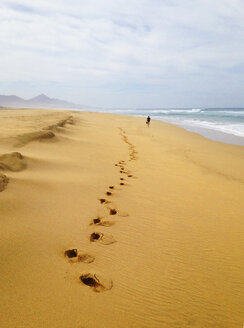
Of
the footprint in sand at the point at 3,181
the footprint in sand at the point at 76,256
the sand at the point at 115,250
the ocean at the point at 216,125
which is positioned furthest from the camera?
the ocean at the point at 216,125

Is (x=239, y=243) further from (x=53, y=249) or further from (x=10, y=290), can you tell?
(x=10, y=290)

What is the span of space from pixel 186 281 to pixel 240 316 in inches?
21.1

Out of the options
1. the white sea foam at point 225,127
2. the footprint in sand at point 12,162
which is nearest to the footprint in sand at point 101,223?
the footprint in sand at point 12,162

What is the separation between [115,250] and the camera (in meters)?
2.70

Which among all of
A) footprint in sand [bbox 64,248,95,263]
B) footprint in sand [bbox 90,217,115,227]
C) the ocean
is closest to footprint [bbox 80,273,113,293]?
footprint in sand [bbox 64,248,95,263]

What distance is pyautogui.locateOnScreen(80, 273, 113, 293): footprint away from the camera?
210 centimetres

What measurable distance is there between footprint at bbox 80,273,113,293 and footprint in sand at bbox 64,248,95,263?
233 mm

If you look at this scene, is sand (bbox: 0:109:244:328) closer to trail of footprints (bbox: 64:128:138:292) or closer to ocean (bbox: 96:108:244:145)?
trail of footprints (bbox: 64:128:138:292)

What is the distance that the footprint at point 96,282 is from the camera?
2.10 metres

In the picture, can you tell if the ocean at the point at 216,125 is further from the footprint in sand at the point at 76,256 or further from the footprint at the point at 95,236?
the footprint in sand at the point at 76,256

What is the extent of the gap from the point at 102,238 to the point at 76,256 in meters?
0.49

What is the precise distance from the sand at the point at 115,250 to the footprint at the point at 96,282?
0.03 feet

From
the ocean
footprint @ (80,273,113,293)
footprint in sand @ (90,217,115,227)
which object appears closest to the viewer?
footprint @ (80,273,113,293)

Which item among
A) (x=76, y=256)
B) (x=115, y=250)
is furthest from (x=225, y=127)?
(x=76, y=256)
